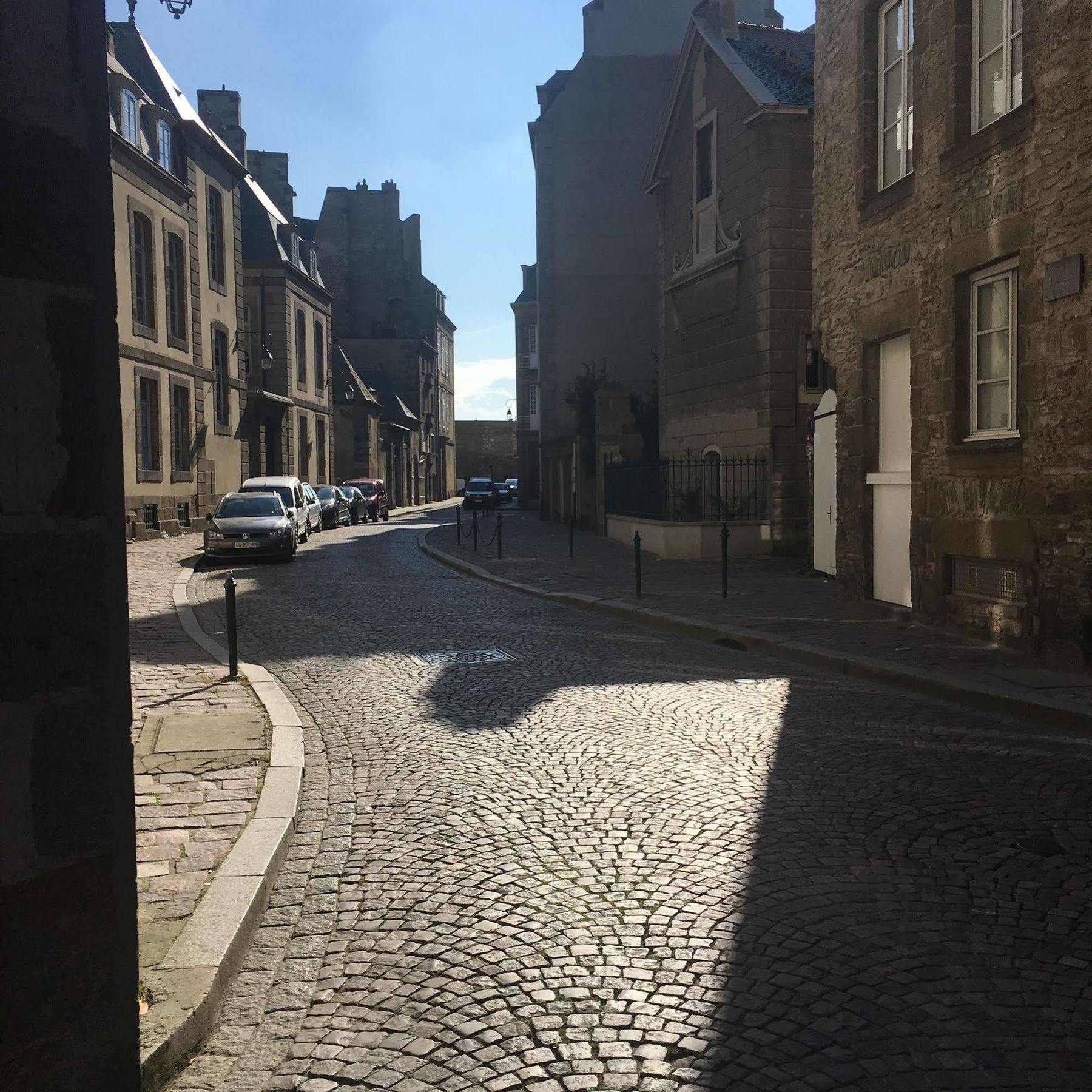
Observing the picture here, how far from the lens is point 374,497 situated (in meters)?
41.8

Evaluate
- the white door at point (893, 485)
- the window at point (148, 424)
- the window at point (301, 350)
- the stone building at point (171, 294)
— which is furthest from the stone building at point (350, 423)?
the white door at point (893, 485)

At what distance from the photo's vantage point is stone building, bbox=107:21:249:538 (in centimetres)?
2558

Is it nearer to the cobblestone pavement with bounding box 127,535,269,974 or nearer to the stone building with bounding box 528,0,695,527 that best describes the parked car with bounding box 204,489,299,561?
the cobblestone pavement with bounding box 127,535,269,974

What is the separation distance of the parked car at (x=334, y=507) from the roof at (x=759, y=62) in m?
16.1

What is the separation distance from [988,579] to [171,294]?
82.0ft

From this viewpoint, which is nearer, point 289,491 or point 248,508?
point 248,508

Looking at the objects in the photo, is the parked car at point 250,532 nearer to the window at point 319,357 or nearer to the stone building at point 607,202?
the stone building at point 607,202

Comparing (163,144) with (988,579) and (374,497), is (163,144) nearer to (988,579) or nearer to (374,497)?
(374,497)

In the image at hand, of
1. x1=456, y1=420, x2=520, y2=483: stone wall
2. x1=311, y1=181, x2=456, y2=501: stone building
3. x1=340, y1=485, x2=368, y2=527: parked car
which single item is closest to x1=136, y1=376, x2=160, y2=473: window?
x1=340, y1=485, x2=368, y2=527: parked car

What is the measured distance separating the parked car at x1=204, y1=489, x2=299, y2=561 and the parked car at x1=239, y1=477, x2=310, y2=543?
2.04 metres

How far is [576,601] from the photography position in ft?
44.4

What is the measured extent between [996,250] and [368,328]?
61217 millimetres

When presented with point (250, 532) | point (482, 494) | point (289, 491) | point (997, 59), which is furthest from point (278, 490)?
point (482, 494)

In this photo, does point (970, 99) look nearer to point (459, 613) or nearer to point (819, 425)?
point (819, 425)
